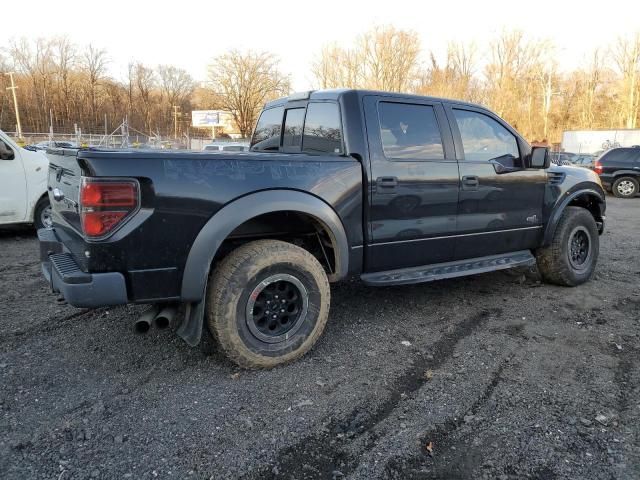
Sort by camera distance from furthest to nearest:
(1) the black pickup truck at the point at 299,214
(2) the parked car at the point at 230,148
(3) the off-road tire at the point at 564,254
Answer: (3) the off-road tire at the point at 564,254 → (2) the parked car at the point at 230,148 → (1) the black pickup truck at the point at 299,214

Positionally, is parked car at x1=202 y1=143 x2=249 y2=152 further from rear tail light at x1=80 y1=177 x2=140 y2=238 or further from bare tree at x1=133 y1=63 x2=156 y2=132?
bare tree at x1=133 y1=63 x2=156 y2=132

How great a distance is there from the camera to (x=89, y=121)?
73688 mm

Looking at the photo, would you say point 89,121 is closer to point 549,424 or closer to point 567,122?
point 567,122

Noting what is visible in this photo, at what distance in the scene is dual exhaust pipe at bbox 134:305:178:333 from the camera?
317cm

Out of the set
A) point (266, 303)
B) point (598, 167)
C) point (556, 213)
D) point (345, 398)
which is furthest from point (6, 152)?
point (598, 167)

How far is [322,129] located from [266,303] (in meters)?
1.57

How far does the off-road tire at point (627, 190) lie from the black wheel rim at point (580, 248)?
1316 cm

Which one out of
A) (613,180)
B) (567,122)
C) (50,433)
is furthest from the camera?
(567,122)

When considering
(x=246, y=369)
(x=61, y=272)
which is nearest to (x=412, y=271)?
(x=246, y=369)

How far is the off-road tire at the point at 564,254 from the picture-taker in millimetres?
5359

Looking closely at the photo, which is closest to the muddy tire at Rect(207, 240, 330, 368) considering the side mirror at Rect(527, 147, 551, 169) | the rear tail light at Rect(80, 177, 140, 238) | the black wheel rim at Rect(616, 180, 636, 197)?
the rear tail light at Rect(80, 177, 140, 238)

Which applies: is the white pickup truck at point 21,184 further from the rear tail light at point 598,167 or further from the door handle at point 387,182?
the rear tail light at point 598,167

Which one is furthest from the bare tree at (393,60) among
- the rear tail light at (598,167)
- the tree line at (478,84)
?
the rear tail light at (598,167)

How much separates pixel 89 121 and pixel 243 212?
3137 inches
